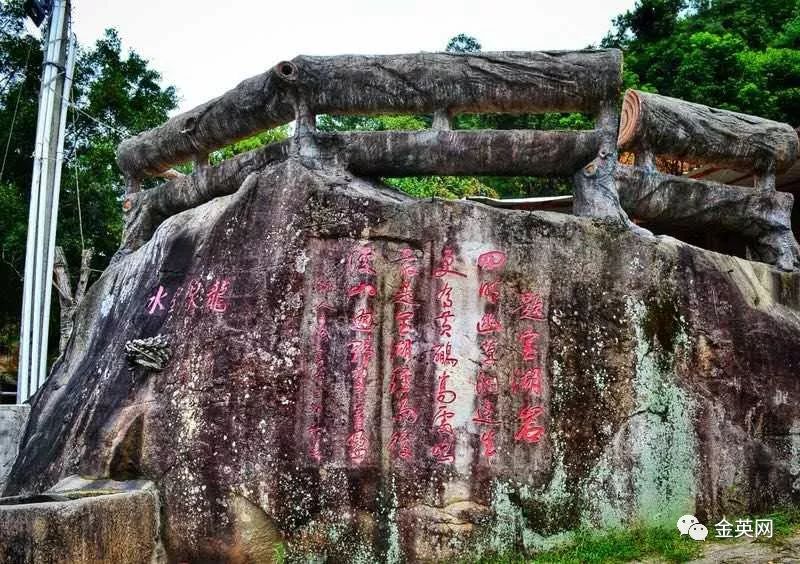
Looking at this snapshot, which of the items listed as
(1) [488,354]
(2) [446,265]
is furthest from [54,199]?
(1) [488,354]

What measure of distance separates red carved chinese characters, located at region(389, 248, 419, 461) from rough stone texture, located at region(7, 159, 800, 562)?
0.02 meters

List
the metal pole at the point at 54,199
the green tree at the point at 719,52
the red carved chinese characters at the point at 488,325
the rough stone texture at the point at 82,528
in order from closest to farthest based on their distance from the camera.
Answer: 1. the rough stone texture at the point at 82,528
2. the red carved chinese characters at the point at 488,325
3. the metal pole at the point at 54,199
4. the green tree at the point at 719,52

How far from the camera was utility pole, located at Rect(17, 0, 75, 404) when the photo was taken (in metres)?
11.6

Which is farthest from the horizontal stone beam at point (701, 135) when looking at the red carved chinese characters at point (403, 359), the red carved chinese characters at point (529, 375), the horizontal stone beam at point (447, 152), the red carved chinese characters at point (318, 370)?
the red carved chinese characters at point (318, 370)

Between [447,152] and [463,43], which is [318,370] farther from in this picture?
[463,43]

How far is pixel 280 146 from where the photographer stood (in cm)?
579

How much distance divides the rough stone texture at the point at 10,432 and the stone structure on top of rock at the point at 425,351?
109cm

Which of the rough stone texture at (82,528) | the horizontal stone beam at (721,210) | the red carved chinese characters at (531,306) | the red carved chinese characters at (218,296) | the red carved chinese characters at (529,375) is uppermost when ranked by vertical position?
the horizontal stone beam at (721,210)

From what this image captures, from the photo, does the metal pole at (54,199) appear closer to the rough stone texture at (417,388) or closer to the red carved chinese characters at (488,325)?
the rough stone texture at (417,388)

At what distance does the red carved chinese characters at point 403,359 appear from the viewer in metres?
5.01

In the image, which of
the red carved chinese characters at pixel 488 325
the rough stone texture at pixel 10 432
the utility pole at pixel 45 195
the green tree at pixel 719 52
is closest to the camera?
the red carved chinese characters at pixel 488 325

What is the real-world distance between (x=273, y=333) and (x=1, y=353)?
57.5ft

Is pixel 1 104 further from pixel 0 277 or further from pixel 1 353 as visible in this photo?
pixel 1 353

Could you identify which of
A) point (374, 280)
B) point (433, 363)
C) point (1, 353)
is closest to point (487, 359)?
point (433, 363)
